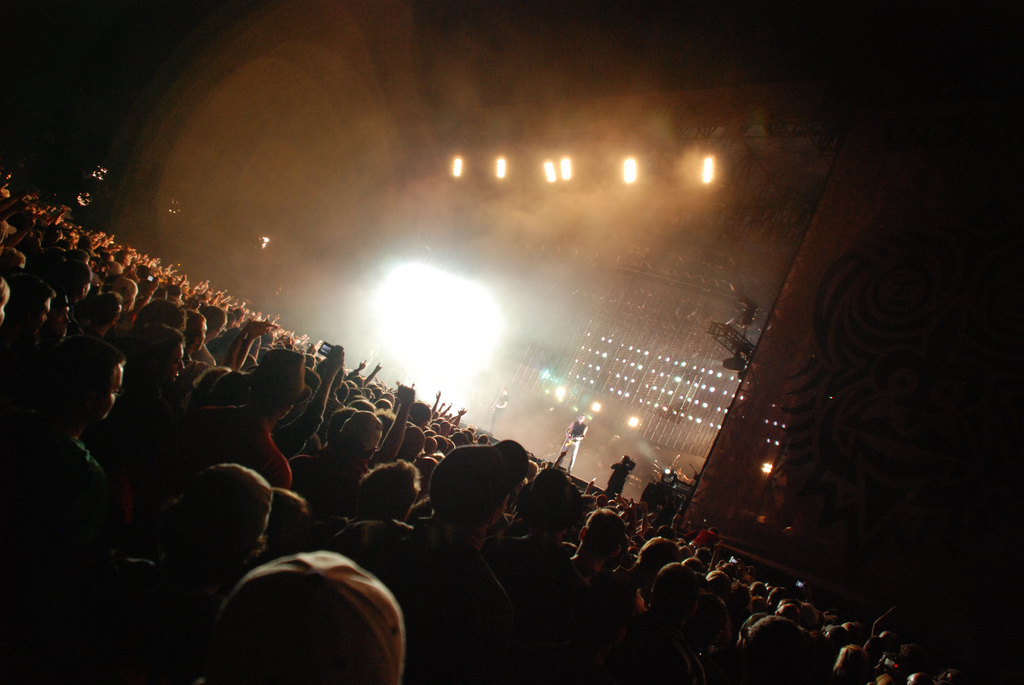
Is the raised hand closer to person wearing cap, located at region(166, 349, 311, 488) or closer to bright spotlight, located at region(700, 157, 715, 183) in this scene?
person wearing cap, located at region(166, 349, 311, 488)

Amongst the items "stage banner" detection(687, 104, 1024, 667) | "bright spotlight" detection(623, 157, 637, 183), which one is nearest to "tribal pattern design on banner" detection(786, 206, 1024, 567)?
"stage banner" detection(687, 104, 1024, 667)

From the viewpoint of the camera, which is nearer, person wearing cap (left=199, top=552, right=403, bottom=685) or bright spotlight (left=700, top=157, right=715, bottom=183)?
person wearing cap (left=199, top=552, right=403, bottom=685)

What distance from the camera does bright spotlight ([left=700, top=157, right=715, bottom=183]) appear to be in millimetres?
9015

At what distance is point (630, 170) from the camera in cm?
977

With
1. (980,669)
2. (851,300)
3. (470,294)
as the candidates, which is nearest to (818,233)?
(851,300)

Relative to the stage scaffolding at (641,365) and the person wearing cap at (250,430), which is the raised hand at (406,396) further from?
the stage scaffolding at (641,365)

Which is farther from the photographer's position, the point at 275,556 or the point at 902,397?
the point at 902,397

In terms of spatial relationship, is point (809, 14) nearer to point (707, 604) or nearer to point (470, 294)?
point (707, 604)

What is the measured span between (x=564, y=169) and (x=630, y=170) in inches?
56.1

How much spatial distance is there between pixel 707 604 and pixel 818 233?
747cm

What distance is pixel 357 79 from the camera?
29.4 ft

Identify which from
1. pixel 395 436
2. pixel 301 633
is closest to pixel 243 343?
pixel 395 436

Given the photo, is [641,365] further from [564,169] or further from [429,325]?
[564,169]

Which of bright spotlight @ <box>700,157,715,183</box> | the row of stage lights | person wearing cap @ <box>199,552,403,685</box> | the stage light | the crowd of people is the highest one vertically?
bright spotlight @ <box>700,157,715,183</box>
